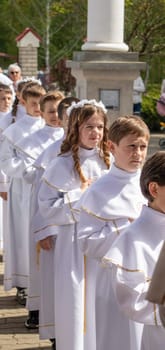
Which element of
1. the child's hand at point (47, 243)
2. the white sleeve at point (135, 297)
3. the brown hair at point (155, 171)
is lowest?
the child's hand at point (47, 243)

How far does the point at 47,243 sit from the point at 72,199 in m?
0.51

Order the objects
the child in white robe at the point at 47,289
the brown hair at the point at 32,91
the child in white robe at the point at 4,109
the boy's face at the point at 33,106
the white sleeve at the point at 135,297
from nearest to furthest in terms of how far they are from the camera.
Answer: the white sleeve at the point at 135,297, the child in white robe at the point at 47,289, the brown hair at the point at 32,91, the boy's face at the point at 33,106, the child in white robe at the point at 4,109

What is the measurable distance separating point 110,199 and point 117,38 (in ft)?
25.6

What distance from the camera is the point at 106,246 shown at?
424cm

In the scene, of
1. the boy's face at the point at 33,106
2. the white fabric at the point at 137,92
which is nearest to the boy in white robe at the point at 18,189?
the boy's face at the point at 33,106

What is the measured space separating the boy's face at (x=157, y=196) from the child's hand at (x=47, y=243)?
1.94 metres

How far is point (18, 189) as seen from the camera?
24.0 ft

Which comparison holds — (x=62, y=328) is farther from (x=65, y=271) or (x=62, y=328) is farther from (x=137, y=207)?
(x=137, y=207)

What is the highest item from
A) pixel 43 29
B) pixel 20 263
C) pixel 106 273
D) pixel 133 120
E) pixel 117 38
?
pixel 43 29

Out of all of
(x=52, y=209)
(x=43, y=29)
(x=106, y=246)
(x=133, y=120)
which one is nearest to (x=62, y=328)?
(x=52, y=209)

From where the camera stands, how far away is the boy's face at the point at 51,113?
623 cm

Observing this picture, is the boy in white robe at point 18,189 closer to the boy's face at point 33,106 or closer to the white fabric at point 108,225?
the boy's face at point 33,106

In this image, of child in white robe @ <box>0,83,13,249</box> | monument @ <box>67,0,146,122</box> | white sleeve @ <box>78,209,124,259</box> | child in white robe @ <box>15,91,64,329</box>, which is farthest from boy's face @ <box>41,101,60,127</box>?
monument @ <box>67,0,146,122</box>

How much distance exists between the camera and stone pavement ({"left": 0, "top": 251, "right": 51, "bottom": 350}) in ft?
19.3
